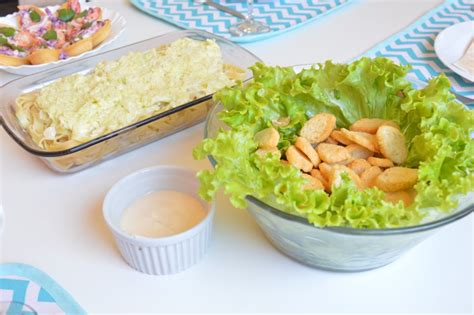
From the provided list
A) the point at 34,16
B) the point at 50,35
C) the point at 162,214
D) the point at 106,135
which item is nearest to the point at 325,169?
the point at 162,214

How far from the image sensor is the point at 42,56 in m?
1.16

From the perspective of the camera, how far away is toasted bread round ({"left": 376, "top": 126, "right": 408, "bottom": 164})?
731 millimetres

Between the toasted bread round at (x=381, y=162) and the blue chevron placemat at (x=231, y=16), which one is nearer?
the toasted bread round at (x=381, y=162)

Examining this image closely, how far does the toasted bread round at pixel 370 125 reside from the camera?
777 mm

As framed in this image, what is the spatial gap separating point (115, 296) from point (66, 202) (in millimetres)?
218

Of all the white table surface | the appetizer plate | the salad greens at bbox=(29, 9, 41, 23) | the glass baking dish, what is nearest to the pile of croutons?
the white table surface

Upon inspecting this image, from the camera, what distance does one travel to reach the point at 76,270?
2.39ft

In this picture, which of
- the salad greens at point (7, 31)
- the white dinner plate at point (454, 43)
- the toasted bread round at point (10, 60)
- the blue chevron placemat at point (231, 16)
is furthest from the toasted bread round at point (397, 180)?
the salad greens at point (7, 31)

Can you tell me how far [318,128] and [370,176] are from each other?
0.38ft

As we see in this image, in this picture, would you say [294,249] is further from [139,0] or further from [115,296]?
[139,0]

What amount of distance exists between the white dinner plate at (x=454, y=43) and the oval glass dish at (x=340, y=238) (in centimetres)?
61

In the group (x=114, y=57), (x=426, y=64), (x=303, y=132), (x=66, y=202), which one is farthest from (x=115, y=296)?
(x=426, y=64)

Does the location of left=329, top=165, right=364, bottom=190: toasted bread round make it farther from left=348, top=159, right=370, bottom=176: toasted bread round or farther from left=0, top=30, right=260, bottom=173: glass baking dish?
left=0, top=30, right=260, bottom=173: glass baking dish

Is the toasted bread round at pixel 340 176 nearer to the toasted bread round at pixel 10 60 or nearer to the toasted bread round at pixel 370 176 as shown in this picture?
the toasted bread round at pixel 370 176
